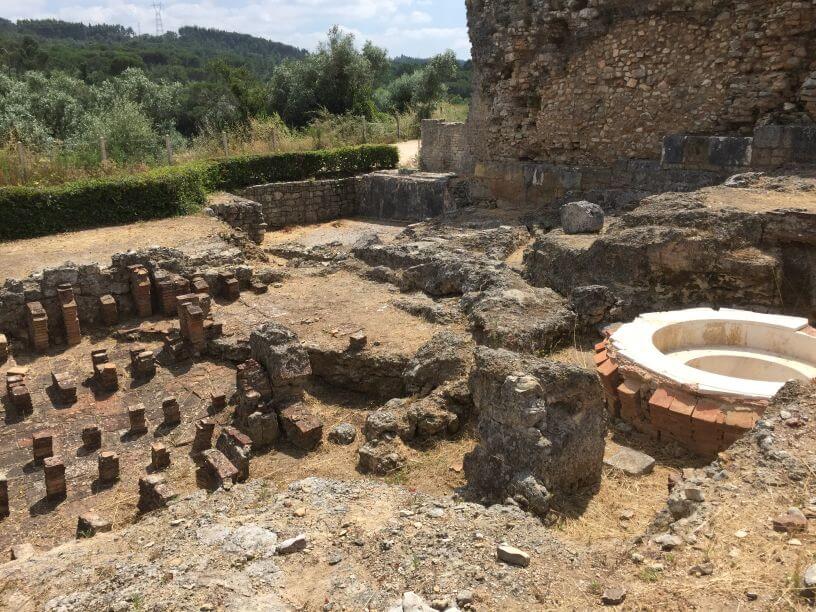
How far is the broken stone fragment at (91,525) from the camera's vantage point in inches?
202

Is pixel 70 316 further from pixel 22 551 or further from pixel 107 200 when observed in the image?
pixel 107 200

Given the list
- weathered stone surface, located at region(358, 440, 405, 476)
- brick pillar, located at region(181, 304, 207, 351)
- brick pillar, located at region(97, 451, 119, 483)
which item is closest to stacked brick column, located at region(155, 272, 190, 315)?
brick pillar, located at region(181, 304, 207, 351)

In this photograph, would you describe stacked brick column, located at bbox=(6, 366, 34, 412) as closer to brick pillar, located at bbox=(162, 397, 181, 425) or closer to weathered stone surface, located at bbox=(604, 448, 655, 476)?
brick pillar, located at bbox=(162, 397, 181, 425)

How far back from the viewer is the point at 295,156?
20281 mm

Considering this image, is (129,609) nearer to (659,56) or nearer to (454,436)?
(454,436)

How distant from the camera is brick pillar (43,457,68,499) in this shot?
19.5ft

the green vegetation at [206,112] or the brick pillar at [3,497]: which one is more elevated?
the green vegetation at [206,112]

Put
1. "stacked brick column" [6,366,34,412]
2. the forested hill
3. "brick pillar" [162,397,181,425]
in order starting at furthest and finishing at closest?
the forested hill
"stacked brick column" [6,366,34,412]
"brick pillar" [162,397,181,425]

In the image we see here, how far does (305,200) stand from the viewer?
20.2 m

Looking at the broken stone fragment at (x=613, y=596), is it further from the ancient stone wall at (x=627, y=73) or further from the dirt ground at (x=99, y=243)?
the dirt ground at (x=99, y=243)

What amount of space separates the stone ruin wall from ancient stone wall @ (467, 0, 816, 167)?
0.02 m

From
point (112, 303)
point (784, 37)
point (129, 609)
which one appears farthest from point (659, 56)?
point (129, 609)

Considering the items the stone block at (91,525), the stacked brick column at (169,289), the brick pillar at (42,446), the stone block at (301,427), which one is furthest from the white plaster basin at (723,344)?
the stacked brick column at (169,289)

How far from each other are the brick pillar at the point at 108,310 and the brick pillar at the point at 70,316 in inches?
16.3
